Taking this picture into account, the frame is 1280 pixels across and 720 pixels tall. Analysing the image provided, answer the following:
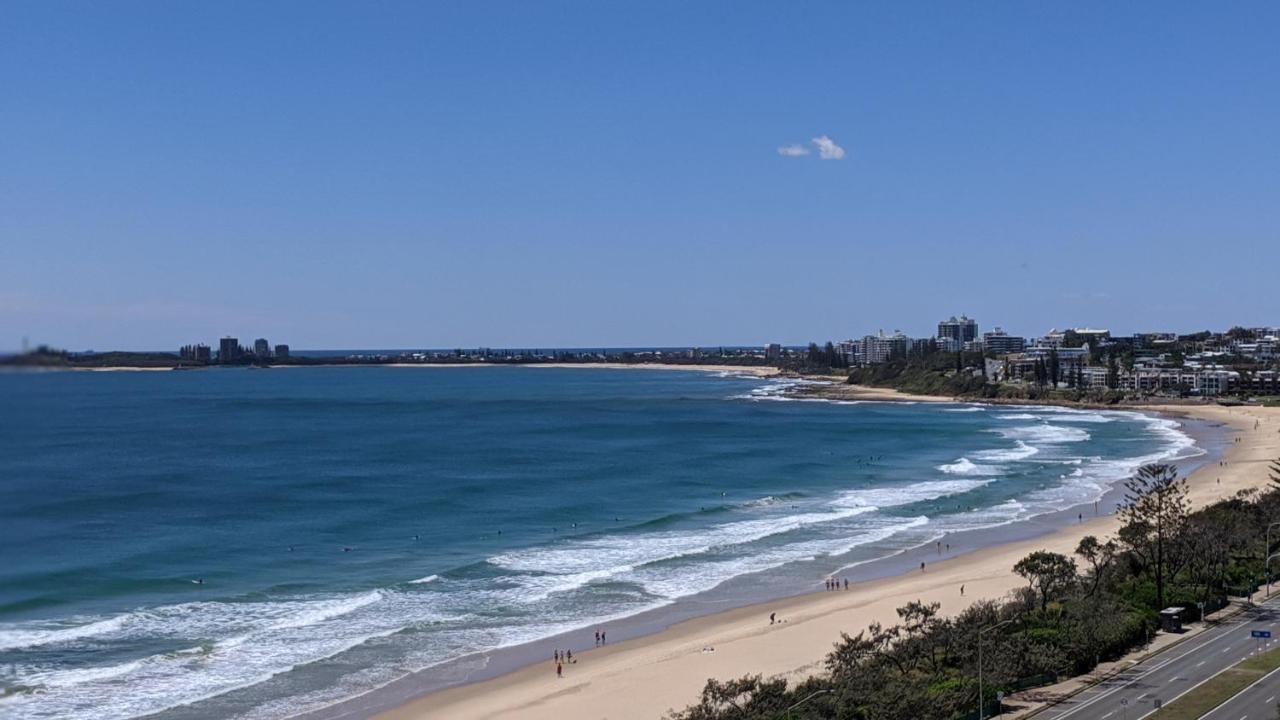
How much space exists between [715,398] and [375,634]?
12916 centimetres

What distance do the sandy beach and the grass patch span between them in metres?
10.4

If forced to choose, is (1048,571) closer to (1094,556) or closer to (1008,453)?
(1094,556)

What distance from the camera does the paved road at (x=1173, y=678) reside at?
83.6 feet

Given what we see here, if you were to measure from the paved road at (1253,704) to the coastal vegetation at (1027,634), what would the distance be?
4179 mm

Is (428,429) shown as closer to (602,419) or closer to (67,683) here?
(602,419)

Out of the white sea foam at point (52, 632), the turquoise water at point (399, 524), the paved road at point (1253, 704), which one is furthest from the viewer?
the white sea foam at point (52, 632)

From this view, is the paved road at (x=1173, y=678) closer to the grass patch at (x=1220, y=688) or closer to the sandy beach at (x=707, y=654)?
the grass patch at (x=1220, y=688)

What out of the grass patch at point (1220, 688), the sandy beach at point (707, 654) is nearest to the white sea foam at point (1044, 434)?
the sandy beach at point (707, 654)

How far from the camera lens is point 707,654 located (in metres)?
34.2

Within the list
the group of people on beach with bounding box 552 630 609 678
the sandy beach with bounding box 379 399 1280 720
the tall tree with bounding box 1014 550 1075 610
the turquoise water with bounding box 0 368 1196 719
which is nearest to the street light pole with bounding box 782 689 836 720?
the sandy beach with bounding box 379 399 1280 720

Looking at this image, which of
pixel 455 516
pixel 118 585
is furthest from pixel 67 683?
pixel 455 516

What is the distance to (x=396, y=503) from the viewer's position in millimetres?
62031

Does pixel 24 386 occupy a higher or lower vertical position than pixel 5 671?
higher

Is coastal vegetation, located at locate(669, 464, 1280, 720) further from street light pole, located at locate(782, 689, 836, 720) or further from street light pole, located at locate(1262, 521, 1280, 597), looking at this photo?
street light pole, located at locate(1262, 521, 1280, 597)
